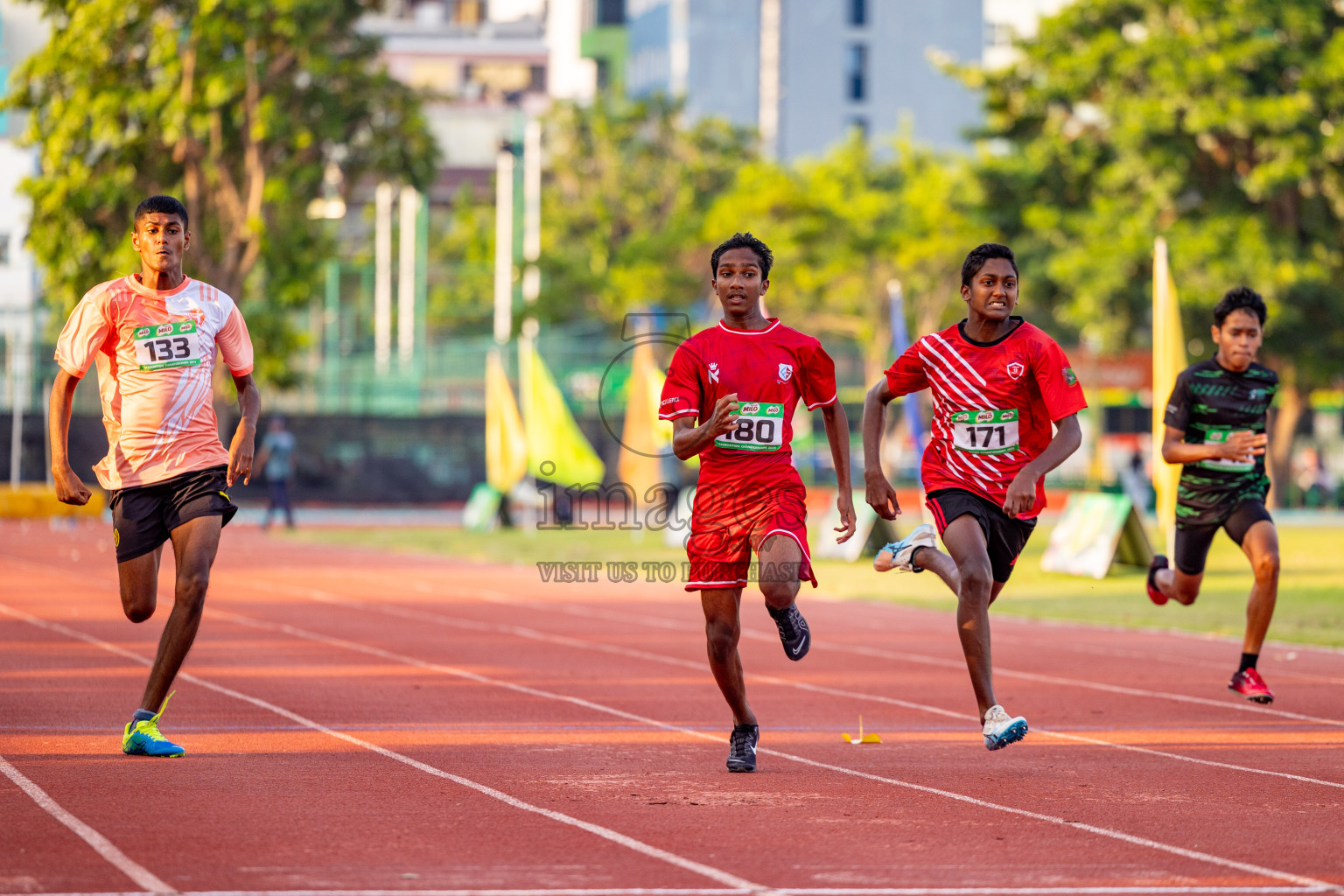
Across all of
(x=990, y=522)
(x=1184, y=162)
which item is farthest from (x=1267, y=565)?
(x=1184, y=162)

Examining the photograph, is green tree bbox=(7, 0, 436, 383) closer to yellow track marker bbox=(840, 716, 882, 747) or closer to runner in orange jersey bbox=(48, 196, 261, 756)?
runner in orange jersey bbox=(48, 196, 261, 756)

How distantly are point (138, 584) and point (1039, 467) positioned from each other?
3649 mm

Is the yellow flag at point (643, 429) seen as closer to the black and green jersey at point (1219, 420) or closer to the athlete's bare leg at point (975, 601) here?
the black and green jersey at point (1219, 420)

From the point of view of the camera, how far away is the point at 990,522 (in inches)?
308

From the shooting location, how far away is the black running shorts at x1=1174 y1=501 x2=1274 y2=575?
995 centimetres

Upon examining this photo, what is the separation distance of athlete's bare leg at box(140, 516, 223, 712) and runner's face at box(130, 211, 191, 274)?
108cm

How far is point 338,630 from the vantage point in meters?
13.7

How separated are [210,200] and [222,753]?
916 inches

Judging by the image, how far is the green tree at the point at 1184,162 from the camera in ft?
113

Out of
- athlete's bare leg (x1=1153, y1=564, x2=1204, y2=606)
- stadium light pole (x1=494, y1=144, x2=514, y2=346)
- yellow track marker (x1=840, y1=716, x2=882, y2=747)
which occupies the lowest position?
yellow track marker (x1=840, y1=716, x2=882, y2=747)

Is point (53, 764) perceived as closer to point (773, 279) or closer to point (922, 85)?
point (773, 279)

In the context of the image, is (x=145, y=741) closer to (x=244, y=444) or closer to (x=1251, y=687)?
(x=244, y=444)

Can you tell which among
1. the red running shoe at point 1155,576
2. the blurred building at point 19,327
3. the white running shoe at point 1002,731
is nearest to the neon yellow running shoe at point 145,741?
the white running shoe at point 1002,731

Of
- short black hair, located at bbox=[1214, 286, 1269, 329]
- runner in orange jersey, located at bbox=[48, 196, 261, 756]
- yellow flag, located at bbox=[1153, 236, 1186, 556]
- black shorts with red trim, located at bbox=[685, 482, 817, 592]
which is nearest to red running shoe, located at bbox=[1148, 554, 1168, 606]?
short black hair, located at bbox=[1214, 286, 1269, 329]
